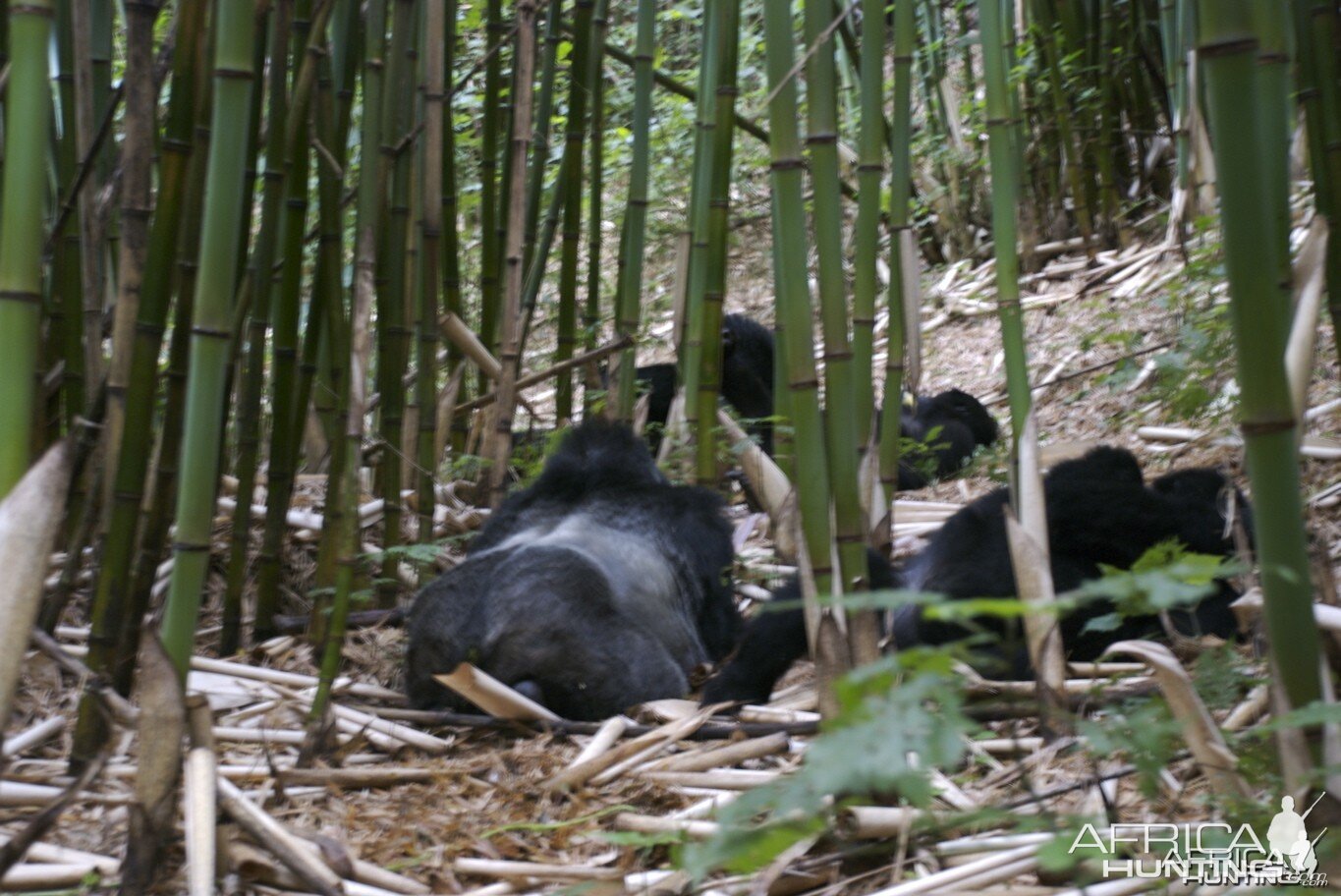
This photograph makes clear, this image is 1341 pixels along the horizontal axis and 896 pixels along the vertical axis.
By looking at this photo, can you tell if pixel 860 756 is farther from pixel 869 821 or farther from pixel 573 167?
pixel 573 167

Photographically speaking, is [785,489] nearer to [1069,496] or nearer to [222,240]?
[1069,496]

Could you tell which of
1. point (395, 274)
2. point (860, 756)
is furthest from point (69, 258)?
point (860, 756)

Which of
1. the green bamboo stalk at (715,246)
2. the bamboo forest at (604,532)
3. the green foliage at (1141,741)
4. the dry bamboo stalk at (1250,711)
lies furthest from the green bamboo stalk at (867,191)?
the green foliage at (1141,741)

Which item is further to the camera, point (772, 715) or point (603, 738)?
point (772, 715)

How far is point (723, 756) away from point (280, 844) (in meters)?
0.80

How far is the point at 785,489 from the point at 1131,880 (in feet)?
5.45

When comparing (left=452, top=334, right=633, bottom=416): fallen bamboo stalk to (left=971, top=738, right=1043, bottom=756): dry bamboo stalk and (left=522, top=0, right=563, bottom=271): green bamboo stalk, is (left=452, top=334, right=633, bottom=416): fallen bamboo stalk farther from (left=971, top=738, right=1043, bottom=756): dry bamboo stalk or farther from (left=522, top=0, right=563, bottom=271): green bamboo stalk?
(left=971, top=738, right=1043, bottom=756): dry bamboo stalk

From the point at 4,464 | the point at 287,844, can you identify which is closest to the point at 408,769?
the point at 287,844

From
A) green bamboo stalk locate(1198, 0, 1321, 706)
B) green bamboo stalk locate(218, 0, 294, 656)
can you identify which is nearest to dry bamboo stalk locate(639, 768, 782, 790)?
green bamboo stalk locate(1198, 0, 1321, 706)

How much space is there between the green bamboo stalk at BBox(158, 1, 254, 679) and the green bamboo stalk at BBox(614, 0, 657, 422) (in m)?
1.84

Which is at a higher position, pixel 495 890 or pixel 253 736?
pixel 253 736

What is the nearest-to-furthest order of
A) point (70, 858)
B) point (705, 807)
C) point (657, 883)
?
point (657, 883) < point (70, 858) < point (705, 807)

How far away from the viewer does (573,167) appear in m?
3.86

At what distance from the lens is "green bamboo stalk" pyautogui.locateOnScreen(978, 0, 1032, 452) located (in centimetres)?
226
